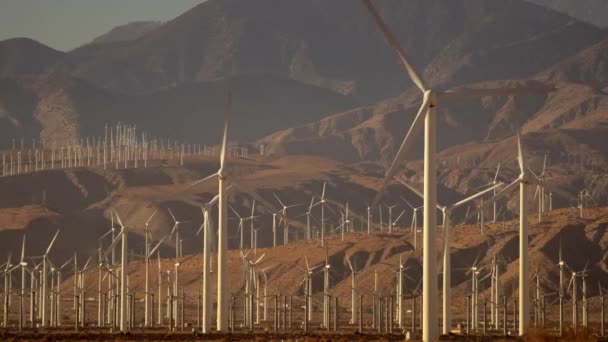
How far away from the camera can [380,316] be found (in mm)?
134250

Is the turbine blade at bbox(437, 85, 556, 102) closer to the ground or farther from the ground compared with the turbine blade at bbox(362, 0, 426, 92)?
closer to the ground

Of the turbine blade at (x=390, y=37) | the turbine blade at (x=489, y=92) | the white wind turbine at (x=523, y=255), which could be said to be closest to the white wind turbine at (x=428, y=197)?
the turbine blade at (x=390, y=37)

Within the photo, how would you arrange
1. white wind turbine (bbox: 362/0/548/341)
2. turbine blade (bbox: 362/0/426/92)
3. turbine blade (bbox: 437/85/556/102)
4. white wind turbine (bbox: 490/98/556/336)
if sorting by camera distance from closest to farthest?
1. turbine blade (bbox: 362/0/426/92)
2. white wind turbine (bbox: 362/0/548/341)
3. turbine blade (bbox: 437/85/556/102)
4. white wind turbine (bbox: 490/98/556/336)

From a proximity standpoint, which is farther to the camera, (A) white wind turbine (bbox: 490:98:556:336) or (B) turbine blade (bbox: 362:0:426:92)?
(A) white wind turbine (bbox: 490:98:556:336)

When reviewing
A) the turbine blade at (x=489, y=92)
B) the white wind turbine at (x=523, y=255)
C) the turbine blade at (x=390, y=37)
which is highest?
the turbine blade at (x=390, y=37)

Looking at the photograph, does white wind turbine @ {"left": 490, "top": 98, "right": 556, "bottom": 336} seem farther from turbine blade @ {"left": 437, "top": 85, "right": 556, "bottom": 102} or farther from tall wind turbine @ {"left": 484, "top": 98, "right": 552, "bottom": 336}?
turbine blade @ {"left": 437, "top": 85, "right": 556, "bottom": 102}

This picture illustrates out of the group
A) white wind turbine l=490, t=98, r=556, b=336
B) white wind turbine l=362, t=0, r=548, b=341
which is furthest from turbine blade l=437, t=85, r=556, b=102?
white wind turbine l=490, t=98, r=556, b=336

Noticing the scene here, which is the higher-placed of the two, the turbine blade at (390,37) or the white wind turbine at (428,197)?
the turbine blade at (390,37)

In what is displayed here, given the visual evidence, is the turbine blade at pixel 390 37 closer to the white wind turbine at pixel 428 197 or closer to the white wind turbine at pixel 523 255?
the white wind turbine at pixel 428 197

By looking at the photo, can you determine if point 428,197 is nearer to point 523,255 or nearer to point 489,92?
point 489,92

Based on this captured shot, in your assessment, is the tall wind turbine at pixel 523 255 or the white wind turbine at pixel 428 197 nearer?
the white wind turbine at pixel 428 197

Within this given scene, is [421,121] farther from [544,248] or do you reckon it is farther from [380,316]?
[544,248]

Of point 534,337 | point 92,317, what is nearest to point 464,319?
point 92,317

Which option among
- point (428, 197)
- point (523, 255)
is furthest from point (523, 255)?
point (428, 197)
